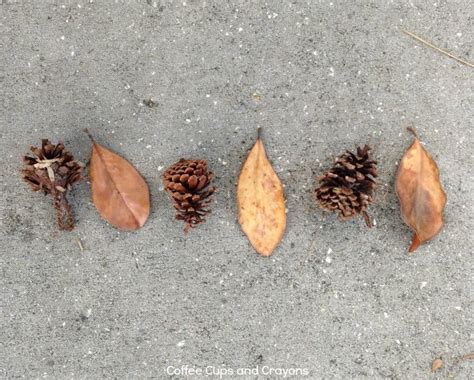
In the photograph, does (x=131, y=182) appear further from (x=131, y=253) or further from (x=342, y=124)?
(x=342, y=124)

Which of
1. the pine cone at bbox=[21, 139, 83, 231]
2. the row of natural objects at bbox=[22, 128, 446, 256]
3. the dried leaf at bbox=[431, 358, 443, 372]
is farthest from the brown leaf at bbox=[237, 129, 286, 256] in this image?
the dried leaf at bbox=[431, 358, 443, 372]

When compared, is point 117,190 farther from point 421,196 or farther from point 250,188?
point 421,196

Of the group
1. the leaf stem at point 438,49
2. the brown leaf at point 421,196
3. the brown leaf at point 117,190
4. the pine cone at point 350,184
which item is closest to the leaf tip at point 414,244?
the brown leaf at point 421,196

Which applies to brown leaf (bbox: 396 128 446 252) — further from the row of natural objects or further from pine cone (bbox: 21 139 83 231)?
pine cone (bbox: 21 139 83 231)

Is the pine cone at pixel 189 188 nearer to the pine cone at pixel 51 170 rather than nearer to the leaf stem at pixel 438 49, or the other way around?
the pine cone at pixel 51 170

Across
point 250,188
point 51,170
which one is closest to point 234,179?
point 250,188

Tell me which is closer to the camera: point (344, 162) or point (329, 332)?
point (344, 162)

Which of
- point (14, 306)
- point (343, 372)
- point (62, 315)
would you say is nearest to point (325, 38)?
point (343, 372)
